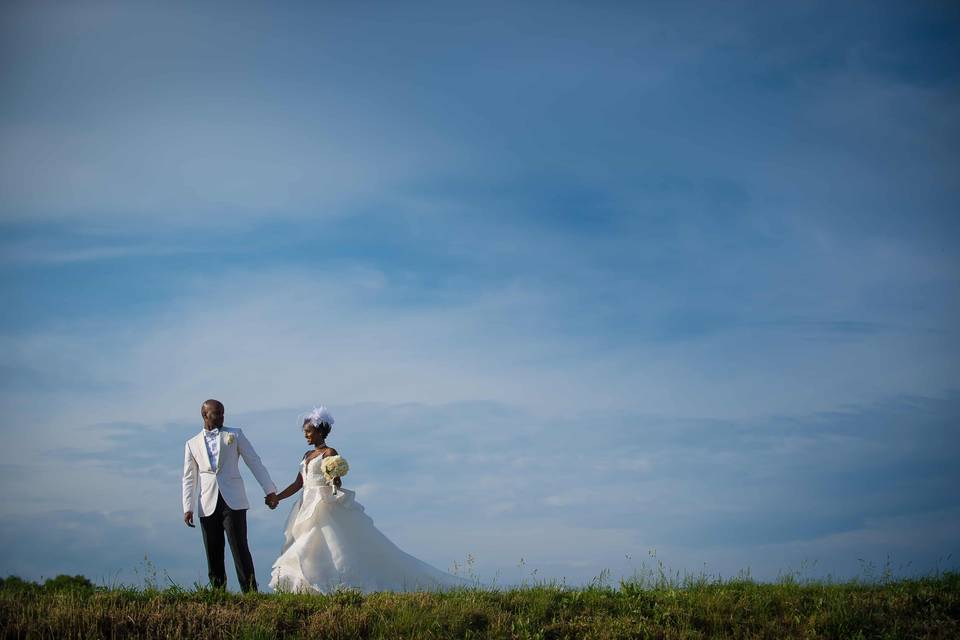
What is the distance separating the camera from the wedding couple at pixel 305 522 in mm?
16703

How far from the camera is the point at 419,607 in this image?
14508mm

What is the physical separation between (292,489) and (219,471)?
155cm

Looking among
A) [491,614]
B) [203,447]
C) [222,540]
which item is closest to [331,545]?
[222,540]

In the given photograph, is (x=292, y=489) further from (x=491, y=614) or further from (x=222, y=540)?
(x=491, y=614)

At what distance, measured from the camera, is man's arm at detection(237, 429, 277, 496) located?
17.3 meters

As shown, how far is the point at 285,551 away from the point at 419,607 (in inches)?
149

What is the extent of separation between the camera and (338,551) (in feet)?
56.0

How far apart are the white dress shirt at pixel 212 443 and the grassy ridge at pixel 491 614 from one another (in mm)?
2605

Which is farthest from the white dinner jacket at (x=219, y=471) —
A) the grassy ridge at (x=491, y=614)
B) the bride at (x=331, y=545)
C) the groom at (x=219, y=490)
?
the grassy ridge at (x=491, y=614)

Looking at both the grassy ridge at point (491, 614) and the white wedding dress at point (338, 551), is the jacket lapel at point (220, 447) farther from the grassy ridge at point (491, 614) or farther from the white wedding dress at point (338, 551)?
the grassy ridge at point (491, 614)

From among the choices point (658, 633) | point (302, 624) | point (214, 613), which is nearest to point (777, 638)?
point (658, 633)

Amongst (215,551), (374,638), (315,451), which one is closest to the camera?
(374,638)

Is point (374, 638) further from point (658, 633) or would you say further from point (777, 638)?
point (777, 638)

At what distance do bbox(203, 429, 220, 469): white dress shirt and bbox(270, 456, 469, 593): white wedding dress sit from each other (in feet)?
5.61
